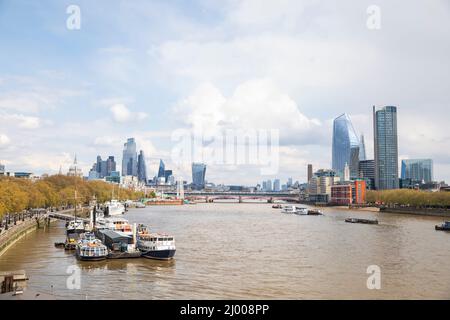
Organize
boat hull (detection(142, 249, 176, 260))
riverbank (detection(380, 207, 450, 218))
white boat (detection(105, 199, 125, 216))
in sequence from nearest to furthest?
boat hull (detection(142, 249, 176, 260)) < riverbank (detection(380, 207, 450, 218)) < white boat (detection(105, 199, 125, 216))

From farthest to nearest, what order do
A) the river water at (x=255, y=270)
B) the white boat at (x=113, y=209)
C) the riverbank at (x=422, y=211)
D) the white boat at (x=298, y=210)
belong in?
the white boat at (x=298, y=210) < the white boat at (x=113, y=209) < the riverbank at (x=422, y=211) < the river water at (x=255, y=270)

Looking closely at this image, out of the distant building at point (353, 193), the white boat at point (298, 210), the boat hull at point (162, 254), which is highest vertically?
the distant building at point (353, 193)

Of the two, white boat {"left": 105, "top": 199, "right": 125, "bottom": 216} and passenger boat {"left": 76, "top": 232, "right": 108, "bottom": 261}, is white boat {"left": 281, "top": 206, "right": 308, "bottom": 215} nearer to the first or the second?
white boat {"left": 105, "top": 199, "right": 125, "bottom": 216}

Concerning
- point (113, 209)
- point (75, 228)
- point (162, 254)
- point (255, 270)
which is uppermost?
point (113, 209)

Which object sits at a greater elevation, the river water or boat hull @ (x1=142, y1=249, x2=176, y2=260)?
boat hull @ (x1=142, y1=249, x2=176, y2=260)

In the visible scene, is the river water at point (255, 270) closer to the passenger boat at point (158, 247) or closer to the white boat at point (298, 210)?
the passenger boat at point (158, 247)

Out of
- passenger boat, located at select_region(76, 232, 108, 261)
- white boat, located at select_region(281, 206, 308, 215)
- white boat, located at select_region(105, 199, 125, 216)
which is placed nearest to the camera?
passenger boat, located at select_region(76, 232, 108, 261)

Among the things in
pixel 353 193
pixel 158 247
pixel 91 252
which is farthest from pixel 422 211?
pixel 91 252

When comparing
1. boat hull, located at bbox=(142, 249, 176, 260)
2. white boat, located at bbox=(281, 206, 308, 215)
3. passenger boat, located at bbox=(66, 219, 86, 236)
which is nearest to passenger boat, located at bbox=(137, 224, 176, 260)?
boat hull, located at bbox=(142, 249, 176, 260)

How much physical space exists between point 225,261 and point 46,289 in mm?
12101

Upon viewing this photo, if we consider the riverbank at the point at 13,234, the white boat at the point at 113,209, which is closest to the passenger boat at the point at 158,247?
the riverbank at the point at 13,234

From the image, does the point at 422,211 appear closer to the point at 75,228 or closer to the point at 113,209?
the point at 113,209

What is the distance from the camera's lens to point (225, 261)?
1228 inches
